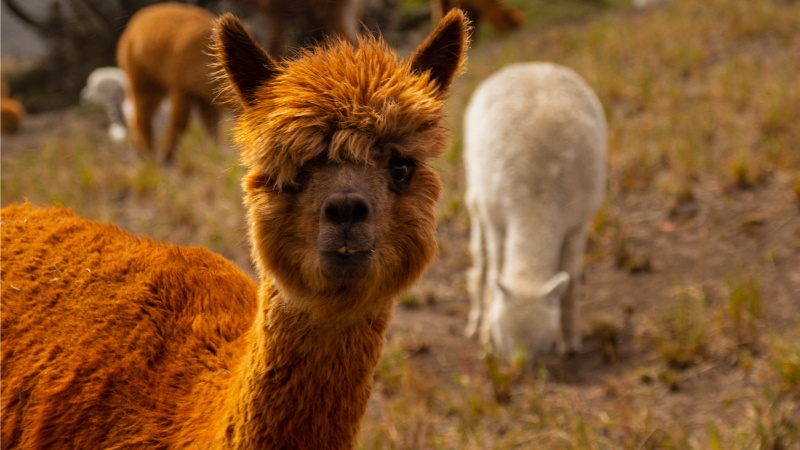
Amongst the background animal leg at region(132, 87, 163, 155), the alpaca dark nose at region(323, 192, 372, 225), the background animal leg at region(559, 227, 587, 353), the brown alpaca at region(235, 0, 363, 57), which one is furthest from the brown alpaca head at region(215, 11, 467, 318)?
the background animal leg at region(132, 87, 163, 155)

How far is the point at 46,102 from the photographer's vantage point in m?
13.1

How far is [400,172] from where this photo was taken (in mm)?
2033

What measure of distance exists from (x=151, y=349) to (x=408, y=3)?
575 centimetres

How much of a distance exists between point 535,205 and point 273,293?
375cm

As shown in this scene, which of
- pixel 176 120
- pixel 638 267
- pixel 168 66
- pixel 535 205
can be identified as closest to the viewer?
pixel 535 205

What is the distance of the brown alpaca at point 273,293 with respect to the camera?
6.34 ft

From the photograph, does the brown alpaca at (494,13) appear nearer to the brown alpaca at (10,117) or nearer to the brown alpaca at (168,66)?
the brown alpaca at (168,66)

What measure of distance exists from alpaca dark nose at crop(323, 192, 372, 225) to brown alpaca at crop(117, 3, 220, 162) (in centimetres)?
316

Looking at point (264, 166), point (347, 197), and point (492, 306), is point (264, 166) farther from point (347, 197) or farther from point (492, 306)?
point (492, 306)

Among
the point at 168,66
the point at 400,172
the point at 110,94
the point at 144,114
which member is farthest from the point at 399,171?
the point at 110,94

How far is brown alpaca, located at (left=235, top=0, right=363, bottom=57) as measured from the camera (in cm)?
241

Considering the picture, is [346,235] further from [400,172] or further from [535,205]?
[535,205]

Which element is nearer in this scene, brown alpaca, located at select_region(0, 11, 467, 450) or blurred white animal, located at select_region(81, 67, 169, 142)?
brown alpaca, located at select_region(0, 11, 467, 450)

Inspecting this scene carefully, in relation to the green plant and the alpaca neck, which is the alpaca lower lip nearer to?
the alpaca neck
